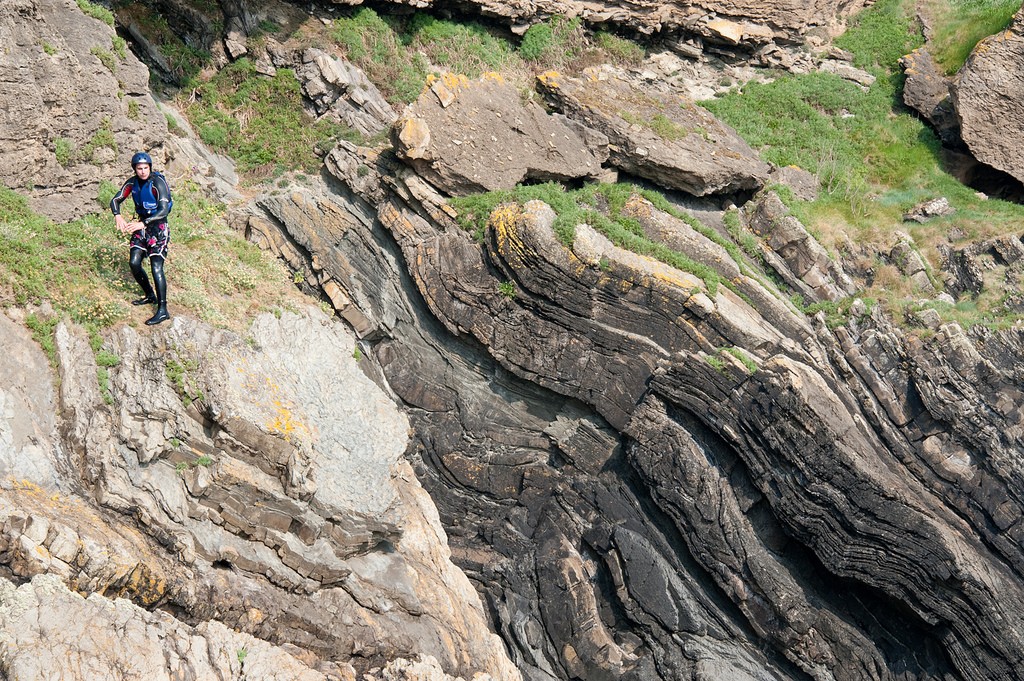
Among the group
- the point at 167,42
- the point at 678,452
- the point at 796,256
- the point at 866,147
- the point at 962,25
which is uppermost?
the point at 962,25

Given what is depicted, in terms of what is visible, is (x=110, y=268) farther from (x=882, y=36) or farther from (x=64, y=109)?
(x=882, y=36)

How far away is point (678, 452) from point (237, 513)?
577 centimetres

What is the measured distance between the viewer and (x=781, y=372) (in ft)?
34.2

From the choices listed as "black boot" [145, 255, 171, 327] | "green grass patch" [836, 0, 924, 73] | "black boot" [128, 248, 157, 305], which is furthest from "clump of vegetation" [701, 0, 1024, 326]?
"black boot" [128, 248, 157, 305]

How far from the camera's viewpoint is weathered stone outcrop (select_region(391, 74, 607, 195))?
1298cm

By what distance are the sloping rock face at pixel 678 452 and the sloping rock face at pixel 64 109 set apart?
2441 millimetres

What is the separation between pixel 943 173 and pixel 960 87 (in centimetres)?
169

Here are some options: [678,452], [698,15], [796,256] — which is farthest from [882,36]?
[678,452]

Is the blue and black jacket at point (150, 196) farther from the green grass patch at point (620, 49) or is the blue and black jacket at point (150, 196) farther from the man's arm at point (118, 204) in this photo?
the green grass patch at point (620, 49)

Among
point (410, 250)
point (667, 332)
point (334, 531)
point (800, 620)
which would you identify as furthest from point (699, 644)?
point (410, 250)

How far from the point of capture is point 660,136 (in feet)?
48.4

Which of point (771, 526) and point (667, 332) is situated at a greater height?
point (667, 332)

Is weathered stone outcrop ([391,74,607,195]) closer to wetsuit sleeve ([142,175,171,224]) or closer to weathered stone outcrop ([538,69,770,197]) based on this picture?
weathered stone outcrop ([538,69,770,197])

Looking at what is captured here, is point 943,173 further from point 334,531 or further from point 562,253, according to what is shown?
point 334,531
